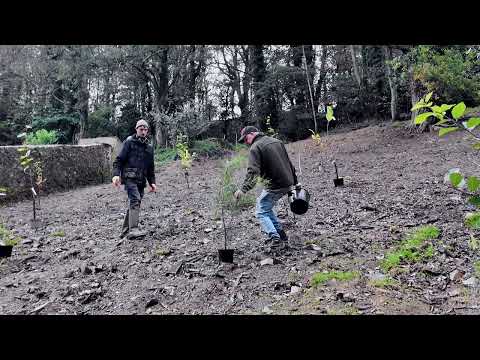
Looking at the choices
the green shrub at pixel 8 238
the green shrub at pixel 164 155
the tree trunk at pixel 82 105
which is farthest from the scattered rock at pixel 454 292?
the tree trunk at pixel 82 105

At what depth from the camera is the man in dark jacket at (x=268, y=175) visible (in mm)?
4184

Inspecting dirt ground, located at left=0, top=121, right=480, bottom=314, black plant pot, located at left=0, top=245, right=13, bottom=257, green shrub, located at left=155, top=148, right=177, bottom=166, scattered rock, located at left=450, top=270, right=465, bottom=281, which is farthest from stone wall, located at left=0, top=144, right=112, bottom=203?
scattered rock, located at left=450, top=270, right=465, bottom=281

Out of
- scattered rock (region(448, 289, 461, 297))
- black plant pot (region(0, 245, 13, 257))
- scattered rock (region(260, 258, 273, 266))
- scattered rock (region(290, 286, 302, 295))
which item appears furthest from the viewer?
black plant pot (region(0, 245, 13, 257))

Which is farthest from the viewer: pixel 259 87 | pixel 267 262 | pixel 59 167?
pixel 259 87

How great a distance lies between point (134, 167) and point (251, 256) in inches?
80.9

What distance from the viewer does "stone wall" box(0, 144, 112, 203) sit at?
8.05 meters

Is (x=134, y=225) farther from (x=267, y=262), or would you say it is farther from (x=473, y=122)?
(x=473, y=122)

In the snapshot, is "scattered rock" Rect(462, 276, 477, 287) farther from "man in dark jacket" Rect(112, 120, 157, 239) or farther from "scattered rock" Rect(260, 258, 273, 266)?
"man in dark jacket" Rect(112, 120, 157, 239)

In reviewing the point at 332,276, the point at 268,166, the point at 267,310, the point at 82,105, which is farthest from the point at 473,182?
the point at 82,105

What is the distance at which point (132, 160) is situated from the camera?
5086mm

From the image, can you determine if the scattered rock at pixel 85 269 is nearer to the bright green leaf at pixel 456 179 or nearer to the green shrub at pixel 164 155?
the bright green leaf at pixel 456 179

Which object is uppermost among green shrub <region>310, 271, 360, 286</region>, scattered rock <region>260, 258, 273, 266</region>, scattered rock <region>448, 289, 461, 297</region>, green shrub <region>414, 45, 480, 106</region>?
green shrub <region>414, 45, 480, 106</region>
